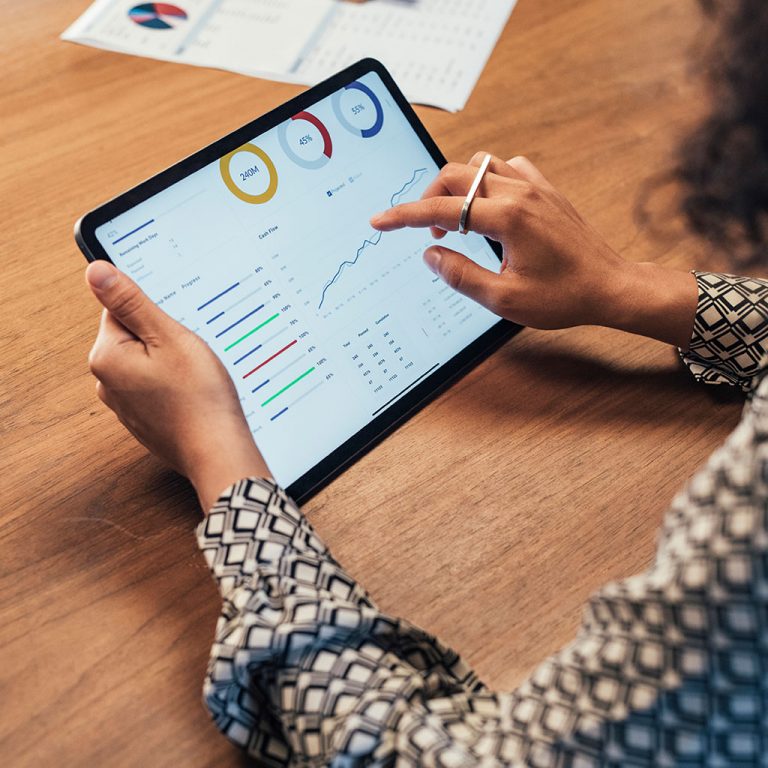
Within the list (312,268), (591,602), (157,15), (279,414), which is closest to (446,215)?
(312,268)

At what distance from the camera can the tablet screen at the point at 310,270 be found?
0.70 m

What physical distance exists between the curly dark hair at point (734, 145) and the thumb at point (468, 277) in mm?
189

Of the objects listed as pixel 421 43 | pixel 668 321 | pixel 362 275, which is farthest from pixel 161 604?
pixel 421 43

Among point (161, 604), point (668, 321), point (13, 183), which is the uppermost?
point (13, 183)

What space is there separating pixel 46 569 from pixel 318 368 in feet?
0.89

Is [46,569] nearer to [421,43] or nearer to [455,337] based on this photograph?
[455,337]

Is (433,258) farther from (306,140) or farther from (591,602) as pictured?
(591,602)

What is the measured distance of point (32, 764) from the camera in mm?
570

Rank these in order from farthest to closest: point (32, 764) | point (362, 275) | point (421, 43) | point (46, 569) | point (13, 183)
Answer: point (421, 43) → point (13, 183) → point (362, 275) → point (46, 569) → point (32, 764)

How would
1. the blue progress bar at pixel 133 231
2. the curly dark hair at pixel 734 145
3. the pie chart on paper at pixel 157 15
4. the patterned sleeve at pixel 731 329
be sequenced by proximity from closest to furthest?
1. the curly dark hair at pixel 734 145
2. the blue progress bar at pixel 133 231
3. the patterned sleeve at pixel 731 329
4. the pie chart on paper at pixel 157 15

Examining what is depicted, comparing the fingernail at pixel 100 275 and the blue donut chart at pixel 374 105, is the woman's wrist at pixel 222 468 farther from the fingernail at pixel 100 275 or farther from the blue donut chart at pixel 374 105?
the blue donut chart at pixel 374 105

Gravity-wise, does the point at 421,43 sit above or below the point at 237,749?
above

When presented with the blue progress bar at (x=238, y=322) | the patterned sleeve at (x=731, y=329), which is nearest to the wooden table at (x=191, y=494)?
the patterned sleeve at (x=731, y=329)

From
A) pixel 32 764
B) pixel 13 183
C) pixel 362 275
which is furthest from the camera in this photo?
pixel 13 183
